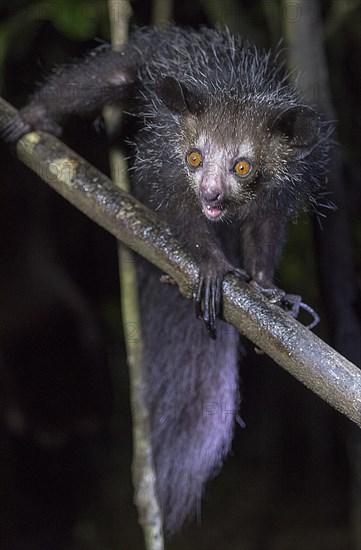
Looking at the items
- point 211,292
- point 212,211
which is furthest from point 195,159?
point 211,292

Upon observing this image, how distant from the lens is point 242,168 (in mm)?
2896

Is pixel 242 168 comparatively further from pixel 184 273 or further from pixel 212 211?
pixel 184 273

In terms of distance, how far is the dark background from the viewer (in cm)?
434

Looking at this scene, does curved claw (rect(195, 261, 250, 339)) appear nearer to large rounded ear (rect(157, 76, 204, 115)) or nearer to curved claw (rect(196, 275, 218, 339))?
curved claw (rect(196, 275, 218, 339))

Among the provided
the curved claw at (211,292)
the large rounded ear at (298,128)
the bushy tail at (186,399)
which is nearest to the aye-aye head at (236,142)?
the large rounded ear at (298,128)

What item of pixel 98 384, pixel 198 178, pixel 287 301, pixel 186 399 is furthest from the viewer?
pixel 98 384

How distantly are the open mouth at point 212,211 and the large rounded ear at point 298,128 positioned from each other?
1.32 ft

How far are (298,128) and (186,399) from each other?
4.50ft

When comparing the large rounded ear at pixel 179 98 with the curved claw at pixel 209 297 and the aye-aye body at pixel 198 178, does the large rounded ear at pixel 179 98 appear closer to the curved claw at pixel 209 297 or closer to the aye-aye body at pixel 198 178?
the aye-aye body at pixel 198 178

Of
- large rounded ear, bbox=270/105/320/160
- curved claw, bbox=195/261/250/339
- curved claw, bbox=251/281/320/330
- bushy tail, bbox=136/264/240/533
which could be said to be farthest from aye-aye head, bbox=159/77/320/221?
bushy tail, bbox=136/264/240/533

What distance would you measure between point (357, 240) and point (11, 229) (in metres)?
1.84

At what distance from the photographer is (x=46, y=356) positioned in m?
4.40

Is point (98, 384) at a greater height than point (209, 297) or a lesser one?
lesser

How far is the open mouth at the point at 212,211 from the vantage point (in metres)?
2.81
